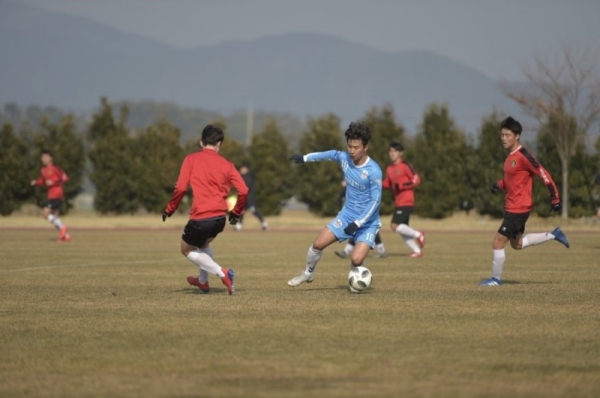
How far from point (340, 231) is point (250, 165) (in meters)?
36.8

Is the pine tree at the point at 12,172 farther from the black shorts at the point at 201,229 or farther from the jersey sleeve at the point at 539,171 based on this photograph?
the black shorts at the point at 201,229

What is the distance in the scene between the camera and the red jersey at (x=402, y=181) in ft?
74.8

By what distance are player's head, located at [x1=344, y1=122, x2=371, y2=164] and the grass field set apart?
172 cm

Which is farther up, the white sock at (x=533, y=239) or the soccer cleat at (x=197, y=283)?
the white sock at (x=533, y=239)

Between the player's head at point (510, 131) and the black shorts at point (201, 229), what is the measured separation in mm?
4108

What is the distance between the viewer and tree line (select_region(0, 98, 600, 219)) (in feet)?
147

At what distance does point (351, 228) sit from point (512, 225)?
263 centimetres

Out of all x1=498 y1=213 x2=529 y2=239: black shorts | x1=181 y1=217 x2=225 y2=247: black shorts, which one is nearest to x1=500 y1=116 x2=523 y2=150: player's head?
x1=498 y1=213 x2=529 y2=239: black shorts

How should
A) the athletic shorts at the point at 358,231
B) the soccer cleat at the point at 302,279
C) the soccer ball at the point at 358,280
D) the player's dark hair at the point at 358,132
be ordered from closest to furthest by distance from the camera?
the player's dark hair at the point at 358,132, the soccer ball at the point at 358,280, the athletic shorts at the point at 358,231, the soccer cleat at the point at 302,279

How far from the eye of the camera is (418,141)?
47.2 metres

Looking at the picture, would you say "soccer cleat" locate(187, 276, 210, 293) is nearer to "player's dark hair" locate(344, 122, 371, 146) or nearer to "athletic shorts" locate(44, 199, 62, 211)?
"player's dark hair" locate(344, 122, 371, 146)

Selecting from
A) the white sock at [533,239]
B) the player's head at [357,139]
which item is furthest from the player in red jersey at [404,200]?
the player's head at [357,139]

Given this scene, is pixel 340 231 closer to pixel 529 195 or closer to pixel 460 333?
pixel 529 195

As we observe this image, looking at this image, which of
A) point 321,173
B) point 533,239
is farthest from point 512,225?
point 321,173
